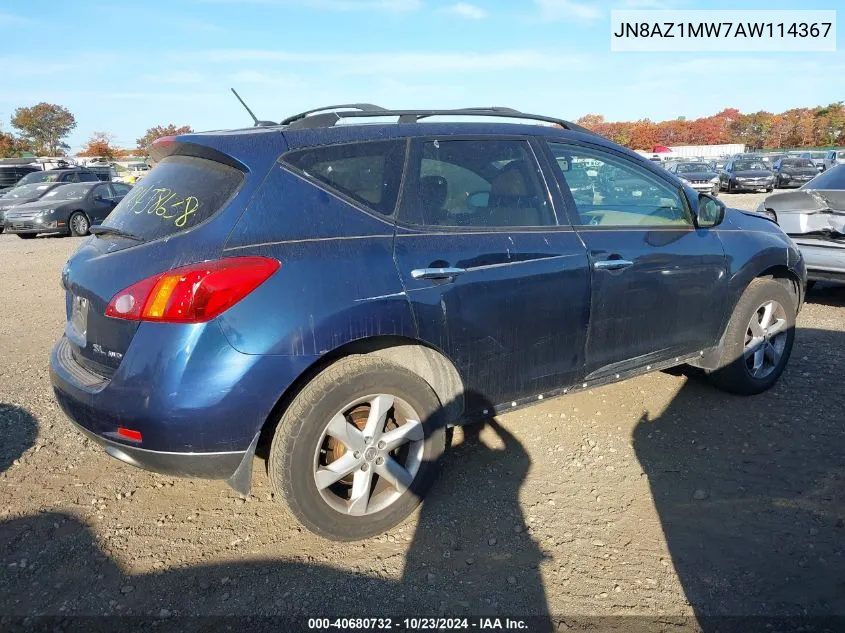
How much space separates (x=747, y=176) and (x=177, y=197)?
28.9 metres

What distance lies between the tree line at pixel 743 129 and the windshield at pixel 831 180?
2585 inches

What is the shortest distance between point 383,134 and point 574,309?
129 centimetres

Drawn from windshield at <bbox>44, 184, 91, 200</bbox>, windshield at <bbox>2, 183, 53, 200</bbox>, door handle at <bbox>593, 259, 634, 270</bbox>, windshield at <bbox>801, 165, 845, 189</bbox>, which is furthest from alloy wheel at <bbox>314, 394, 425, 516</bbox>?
windshield at <bbox>2, 183, 53, 200</bbox>

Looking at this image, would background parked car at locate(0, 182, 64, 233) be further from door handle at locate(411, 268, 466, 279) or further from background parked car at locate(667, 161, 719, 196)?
background parked car at locate(667, 161, 719, 196)

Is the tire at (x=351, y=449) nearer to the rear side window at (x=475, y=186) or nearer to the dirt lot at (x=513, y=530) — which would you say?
the dirt lot at (x=513, y=530)

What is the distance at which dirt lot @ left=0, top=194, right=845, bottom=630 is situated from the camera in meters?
2.56

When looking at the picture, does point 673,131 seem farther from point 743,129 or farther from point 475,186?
point 475,186

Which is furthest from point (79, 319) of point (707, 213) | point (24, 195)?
point (24, 195)

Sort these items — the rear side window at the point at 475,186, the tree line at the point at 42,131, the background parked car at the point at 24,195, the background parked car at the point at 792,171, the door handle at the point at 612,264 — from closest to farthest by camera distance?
the rear side window at the point at 475,186 → the door handle at the point at 612,264 → the background parked car at the point at 24,195 → the background parked car at the point at 792,171 → the tree line at the point at 42,131

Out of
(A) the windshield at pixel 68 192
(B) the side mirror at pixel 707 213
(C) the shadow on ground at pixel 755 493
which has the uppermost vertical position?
(A) the windshield at pixel 68 192

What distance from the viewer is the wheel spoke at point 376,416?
287cm

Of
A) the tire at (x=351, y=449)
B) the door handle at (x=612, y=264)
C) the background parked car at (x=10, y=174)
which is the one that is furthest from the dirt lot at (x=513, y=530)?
the background parked car at (x=10, y=174)

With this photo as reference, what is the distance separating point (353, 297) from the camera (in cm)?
271

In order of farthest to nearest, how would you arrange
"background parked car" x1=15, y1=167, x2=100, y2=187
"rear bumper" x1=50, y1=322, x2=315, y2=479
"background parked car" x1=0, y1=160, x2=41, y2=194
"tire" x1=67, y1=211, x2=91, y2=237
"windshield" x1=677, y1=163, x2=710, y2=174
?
"windshield" x1=677, y1=163, x2=710, y2=174
"background parked car" x1=0, y1=160, x2=41, y2=194
"background parked car" x1=15, y1=167, x2=100, y2=187
"tire" x1=67, y1=211, x2=91, y2=237
"rear bumper" x1=50, y1=322, x2=315, y2=479
